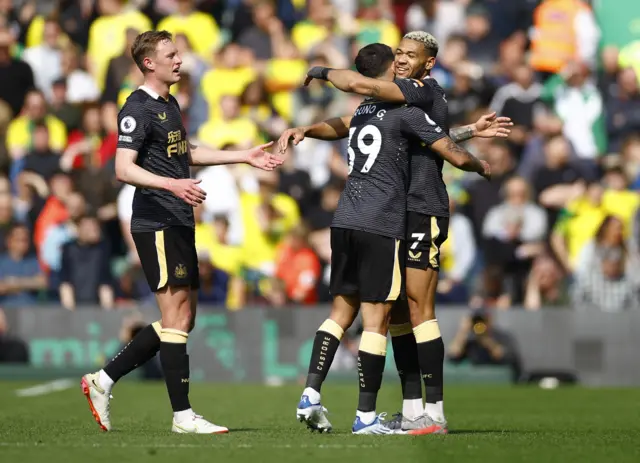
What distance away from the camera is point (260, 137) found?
18422mm

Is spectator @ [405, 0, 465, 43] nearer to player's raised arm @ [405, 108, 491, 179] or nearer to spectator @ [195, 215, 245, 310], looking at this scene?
spectator @ [195, 215, 245, 310]

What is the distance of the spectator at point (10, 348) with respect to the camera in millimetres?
17109

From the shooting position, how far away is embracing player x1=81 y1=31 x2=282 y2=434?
9039mm

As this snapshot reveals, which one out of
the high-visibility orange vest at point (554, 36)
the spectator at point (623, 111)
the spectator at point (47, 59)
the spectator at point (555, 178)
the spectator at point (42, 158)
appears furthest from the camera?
the spectator at point (47, 59)

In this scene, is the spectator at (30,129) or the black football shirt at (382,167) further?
the spectator at (30,129)

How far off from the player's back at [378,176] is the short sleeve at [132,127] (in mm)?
1369

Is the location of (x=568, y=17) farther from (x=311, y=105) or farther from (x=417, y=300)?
(x=417, y=300)

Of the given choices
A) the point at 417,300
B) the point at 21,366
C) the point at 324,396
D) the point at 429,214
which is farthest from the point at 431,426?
the point at 21,366

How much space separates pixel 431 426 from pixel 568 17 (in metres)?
11.6

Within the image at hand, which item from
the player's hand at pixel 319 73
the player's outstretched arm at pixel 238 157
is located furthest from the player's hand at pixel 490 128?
the player's outstretched arm at pixel 238 157

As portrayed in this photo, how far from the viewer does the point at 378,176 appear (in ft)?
29.7

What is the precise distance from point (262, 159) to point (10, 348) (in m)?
8.83

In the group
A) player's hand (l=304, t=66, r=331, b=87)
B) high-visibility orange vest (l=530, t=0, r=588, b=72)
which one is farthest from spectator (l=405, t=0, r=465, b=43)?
player's hand (l=304, t=66, r=331, b=87)

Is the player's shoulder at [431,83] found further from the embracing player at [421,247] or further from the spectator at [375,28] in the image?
the spectator at [375,28]
